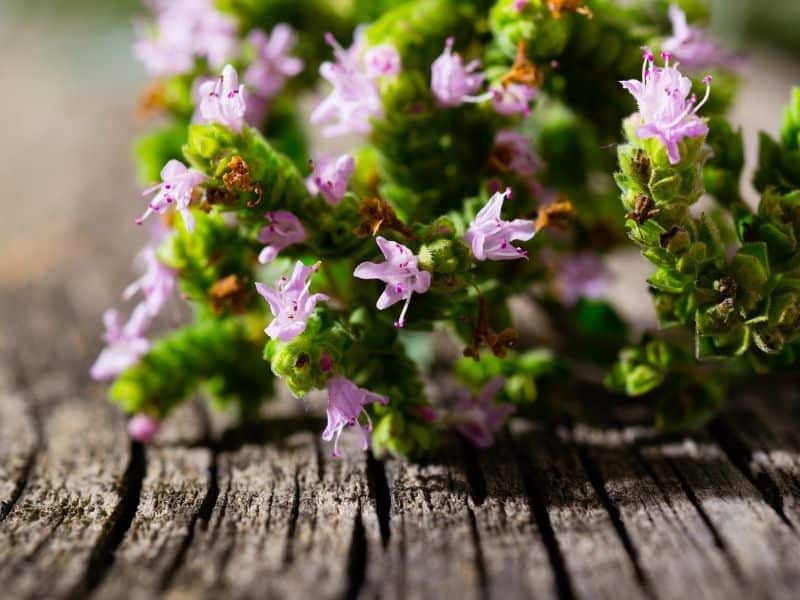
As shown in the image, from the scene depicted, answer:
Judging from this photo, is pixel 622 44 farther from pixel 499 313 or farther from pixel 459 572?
pixel 459 572

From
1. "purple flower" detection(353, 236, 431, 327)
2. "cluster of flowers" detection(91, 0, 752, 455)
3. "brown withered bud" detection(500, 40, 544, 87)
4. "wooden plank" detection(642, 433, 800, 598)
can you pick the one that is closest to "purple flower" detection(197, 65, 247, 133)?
"cluster of flowers" detection(91, 0, 752, 455)

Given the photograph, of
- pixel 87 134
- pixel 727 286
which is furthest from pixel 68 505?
pixel 87 134

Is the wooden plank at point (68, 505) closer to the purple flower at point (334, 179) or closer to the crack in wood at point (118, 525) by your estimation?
the crack in wood at point (118, 525)

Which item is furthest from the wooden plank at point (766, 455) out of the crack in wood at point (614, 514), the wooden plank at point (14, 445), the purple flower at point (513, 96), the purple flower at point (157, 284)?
the wooden plank at point (14, 445)

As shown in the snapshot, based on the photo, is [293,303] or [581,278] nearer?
[293,303]

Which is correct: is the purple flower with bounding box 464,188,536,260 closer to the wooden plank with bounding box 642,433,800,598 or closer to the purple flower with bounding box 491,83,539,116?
the purple flower with bounding box 491,83,539,116

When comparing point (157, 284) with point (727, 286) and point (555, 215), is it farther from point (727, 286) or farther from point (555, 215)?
point (727, 286)

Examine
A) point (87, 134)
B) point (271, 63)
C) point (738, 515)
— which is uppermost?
point (87, 134)
